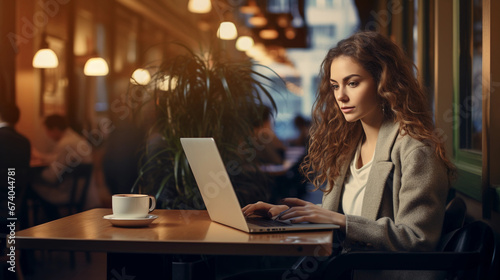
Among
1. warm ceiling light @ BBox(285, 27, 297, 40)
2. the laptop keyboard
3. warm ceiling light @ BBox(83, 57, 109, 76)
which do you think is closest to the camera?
the laptop keyboard

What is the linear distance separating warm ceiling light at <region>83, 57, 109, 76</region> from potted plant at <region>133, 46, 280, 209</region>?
3.58 meters

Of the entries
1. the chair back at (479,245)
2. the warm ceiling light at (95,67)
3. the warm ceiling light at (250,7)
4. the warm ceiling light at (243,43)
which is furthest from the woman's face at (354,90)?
the warm ceiling light at (243,43)

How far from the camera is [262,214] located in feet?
6.12

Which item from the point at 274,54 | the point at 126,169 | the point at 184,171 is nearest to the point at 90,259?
the point at 126,169

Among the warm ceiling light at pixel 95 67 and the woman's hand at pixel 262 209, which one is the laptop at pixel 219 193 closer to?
the woman's hand at pixel 262 209

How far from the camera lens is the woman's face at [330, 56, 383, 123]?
1.91 metres

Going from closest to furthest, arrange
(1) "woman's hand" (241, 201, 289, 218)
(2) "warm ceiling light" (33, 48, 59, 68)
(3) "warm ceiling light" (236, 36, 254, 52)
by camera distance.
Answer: (1) "woman's hand" (241, 201, 289, 218), (2) "warm ceiling light" (33, 48, 59, 68), (3) "warm ceiling light" (236, 36, 254, 52)

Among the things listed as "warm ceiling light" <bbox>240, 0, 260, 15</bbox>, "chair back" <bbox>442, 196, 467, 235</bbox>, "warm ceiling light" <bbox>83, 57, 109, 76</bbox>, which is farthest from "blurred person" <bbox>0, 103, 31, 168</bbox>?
"warm ceiling light" <bbox>240, 0, 260, 15</bbox>

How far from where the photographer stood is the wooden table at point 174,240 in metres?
1.36

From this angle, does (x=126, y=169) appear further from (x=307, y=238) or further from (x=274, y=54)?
(x=274, y=54)

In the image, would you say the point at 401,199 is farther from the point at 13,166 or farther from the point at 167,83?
the point at 13,166

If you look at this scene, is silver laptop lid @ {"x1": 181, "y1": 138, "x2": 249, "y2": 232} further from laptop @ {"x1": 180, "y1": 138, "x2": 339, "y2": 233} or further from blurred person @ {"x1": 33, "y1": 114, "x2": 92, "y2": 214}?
blurred person @ {"x1": 33, "y1": 114, "x2": 92, "y2": 214}

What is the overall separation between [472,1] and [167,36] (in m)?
5.86

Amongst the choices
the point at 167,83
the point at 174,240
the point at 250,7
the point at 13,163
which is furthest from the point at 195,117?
the point at 250,7
